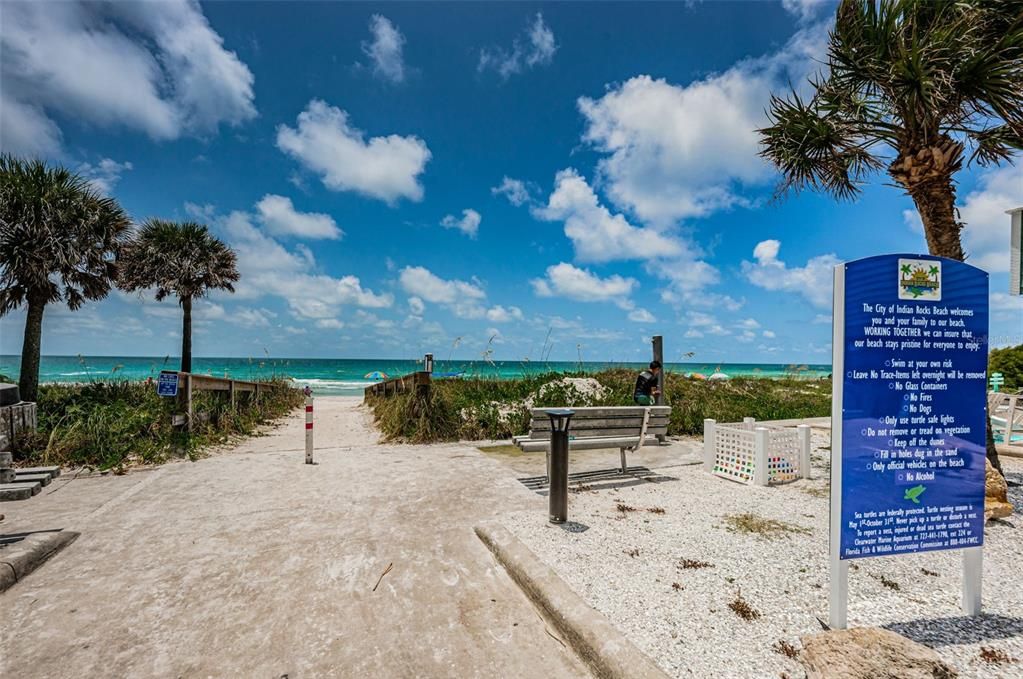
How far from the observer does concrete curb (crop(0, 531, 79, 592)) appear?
325cm

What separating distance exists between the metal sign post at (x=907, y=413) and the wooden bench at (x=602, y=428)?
3016mm

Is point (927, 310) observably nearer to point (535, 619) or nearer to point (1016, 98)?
point (535, 619)

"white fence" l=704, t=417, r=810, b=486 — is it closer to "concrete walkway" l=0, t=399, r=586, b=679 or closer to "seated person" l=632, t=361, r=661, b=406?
"seated person" l=632, t=361, r=661, b=406

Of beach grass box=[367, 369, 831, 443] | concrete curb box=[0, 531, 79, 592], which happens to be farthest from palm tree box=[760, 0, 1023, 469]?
concrete curb box=[0, 531, 79, 592]

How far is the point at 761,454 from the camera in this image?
5.86 metres

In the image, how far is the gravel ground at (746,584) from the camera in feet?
8.03

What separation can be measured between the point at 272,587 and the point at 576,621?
2.08 metres

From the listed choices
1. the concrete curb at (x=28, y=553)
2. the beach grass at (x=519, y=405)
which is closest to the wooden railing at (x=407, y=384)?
the beach grass at (x=519, y=405)

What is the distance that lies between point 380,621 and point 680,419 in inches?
339

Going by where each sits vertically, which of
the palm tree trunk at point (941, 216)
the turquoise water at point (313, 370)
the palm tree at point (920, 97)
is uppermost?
the palm tree at point (920, 97)

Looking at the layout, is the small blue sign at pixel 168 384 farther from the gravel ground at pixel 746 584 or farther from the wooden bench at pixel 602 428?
the gravel ground at pixel 746 584

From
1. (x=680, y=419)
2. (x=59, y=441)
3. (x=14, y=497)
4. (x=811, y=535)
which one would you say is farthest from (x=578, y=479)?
(x=59, y=441)

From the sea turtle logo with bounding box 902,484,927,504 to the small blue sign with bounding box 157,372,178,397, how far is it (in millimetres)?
9164

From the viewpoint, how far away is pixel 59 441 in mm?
6762
